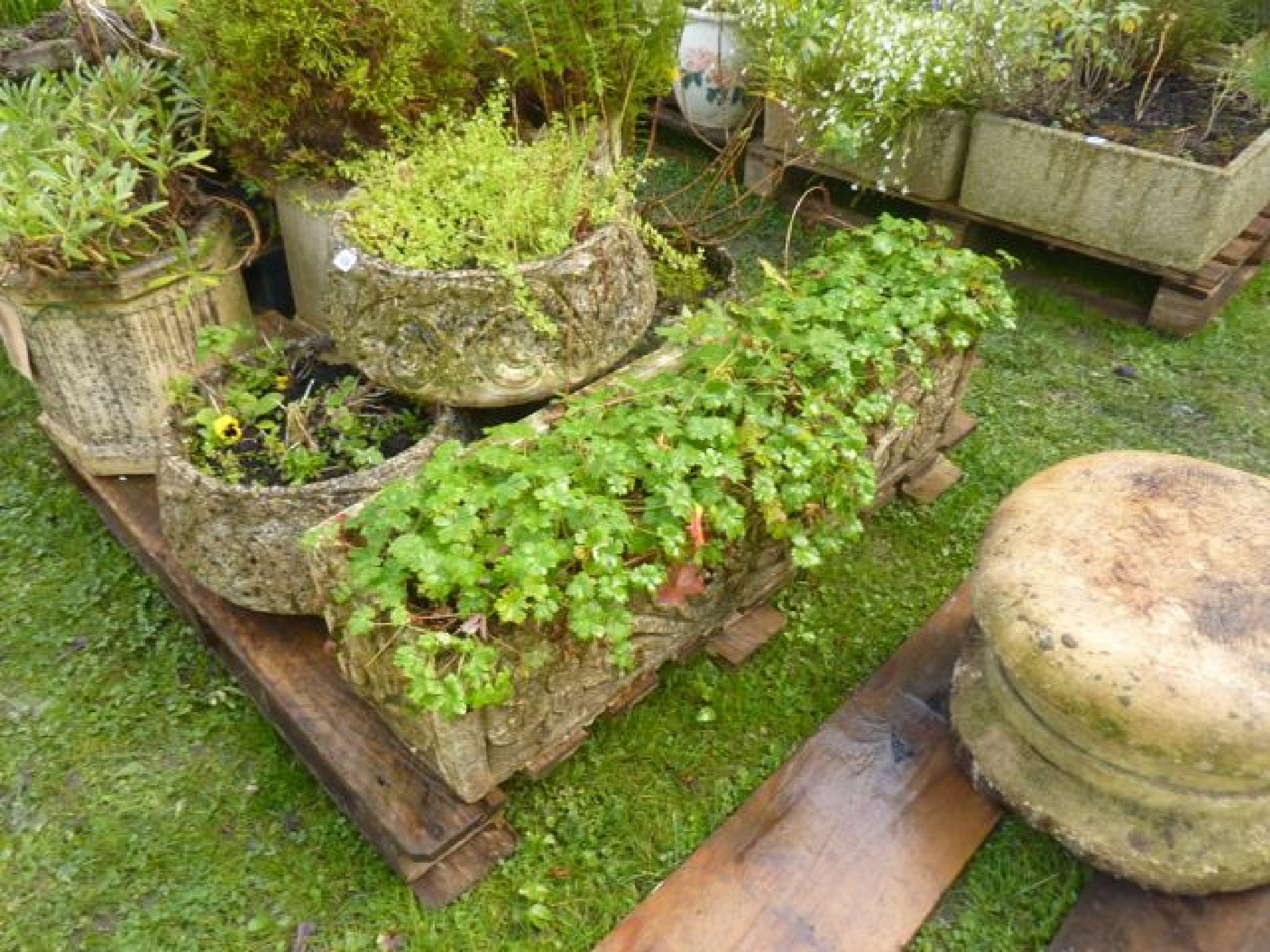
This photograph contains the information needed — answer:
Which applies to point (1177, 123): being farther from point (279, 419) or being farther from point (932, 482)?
point (279, 419)

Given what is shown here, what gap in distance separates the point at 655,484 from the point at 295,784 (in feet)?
4.02

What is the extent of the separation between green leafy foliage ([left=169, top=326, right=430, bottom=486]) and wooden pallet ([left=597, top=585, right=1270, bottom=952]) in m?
1.32

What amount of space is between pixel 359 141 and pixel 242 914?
2.18 meters

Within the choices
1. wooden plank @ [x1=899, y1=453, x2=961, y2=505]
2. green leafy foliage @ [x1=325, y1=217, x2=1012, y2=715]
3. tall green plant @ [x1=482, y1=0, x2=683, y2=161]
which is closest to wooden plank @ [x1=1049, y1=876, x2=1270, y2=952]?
green leafy foliage @ [x1=325, y1=217, x2=1012, y2=715]

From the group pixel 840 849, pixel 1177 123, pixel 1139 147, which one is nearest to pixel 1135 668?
pixel 840 849

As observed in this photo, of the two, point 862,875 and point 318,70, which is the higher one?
point 318,70

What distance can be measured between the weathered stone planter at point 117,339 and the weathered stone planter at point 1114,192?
3148 millimetres

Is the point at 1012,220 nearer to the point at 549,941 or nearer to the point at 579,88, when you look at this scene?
the point at 579,88

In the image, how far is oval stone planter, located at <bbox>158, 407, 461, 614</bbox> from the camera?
234 cm

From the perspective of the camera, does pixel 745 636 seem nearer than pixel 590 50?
Yes

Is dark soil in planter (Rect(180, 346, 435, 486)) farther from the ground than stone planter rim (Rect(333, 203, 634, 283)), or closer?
closer

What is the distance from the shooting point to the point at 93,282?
268cm

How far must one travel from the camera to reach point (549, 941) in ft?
6.82

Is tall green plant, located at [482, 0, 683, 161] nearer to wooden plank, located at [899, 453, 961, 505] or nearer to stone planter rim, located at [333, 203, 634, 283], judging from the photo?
stone planter rim, located at [333, 203, 634, 283]
